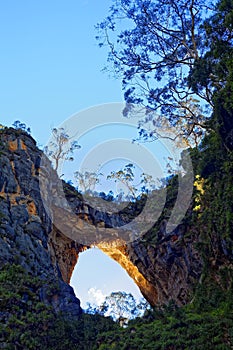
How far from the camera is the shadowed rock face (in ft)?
48.2

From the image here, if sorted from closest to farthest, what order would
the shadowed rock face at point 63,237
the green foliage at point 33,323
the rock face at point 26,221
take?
1. the green foliage at point 33,323
2. the rock face at point 26,221
3. the shadowed rock face at point 63,237

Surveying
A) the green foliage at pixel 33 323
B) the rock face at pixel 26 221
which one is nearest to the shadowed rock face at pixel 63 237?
the rock face at pixel 26 221

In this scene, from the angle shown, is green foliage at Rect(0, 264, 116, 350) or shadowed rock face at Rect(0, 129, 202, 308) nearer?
green foliage at Rect(0, 264, 116, 350)

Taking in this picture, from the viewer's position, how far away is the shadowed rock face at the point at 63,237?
14688 mm

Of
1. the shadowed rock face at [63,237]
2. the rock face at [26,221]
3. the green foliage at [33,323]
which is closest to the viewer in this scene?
the green foliage at [33,323]

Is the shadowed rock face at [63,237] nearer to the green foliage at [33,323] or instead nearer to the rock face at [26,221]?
the rock face at [26,221]

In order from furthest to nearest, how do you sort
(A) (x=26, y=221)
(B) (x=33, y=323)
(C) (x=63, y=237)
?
(C) (x=63, y=237)
(A) (x=26, y=221)
(B) (x=33, y=323)

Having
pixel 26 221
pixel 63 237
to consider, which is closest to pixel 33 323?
pixel 26 221

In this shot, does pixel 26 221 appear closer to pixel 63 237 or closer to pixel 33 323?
pixel 33 323

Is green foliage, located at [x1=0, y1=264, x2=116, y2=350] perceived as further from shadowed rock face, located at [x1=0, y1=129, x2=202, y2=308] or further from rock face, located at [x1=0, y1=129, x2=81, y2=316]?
shadowed rock face, located at [x1=0, y1=129, x2=202, y2=308]

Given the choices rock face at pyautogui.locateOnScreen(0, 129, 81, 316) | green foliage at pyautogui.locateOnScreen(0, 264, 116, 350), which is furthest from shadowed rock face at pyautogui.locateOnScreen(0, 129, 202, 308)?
green foliage at pyautogui.locateOnScreen(0, 264, 116, 350)

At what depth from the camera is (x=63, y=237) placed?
2066cm

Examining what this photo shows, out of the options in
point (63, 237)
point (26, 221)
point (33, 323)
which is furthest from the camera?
point (63, 237)

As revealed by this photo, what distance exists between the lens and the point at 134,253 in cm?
2122
